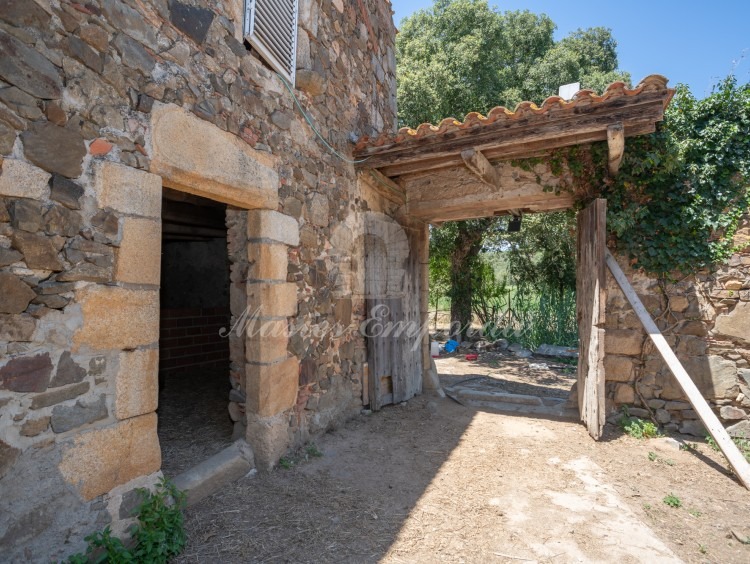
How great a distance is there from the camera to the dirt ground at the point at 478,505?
7.84ft

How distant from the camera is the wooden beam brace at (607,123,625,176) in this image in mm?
3512

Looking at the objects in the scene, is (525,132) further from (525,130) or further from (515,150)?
(515,150)

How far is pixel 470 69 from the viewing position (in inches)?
393

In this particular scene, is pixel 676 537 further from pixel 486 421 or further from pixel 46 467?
pixel 46 467

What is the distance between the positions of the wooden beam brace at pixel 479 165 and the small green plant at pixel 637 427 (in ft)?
9.41

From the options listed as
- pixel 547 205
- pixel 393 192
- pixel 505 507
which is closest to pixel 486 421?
pixel 505 507

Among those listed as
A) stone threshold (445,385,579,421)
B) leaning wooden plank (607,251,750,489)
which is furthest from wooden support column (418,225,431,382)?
leaning wooden plank (607,251,750,489)

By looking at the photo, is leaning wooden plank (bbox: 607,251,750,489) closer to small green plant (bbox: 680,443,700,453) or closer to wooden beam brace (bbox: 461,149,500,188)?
small green plant (bbox: 680,443,700,453)

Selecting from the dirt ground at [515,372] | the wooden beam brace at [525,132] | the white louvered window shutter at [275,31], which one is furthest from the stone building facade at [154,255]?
the dirt ground at [515,372]

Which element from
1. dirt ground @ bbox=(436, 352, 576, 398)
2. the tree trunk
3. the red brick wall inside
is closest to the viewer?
the red brick wall inside

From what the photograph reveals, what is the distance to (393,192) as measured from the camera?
5391mm

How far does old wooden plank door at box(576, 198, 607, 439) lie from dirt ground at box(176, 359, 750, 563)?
35cm

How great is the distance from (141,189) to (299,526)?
221 cm

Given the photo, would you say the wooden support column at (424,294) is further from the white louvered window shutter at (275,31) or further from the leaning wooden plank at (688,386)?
the white louvered window shutter at (275,31)
